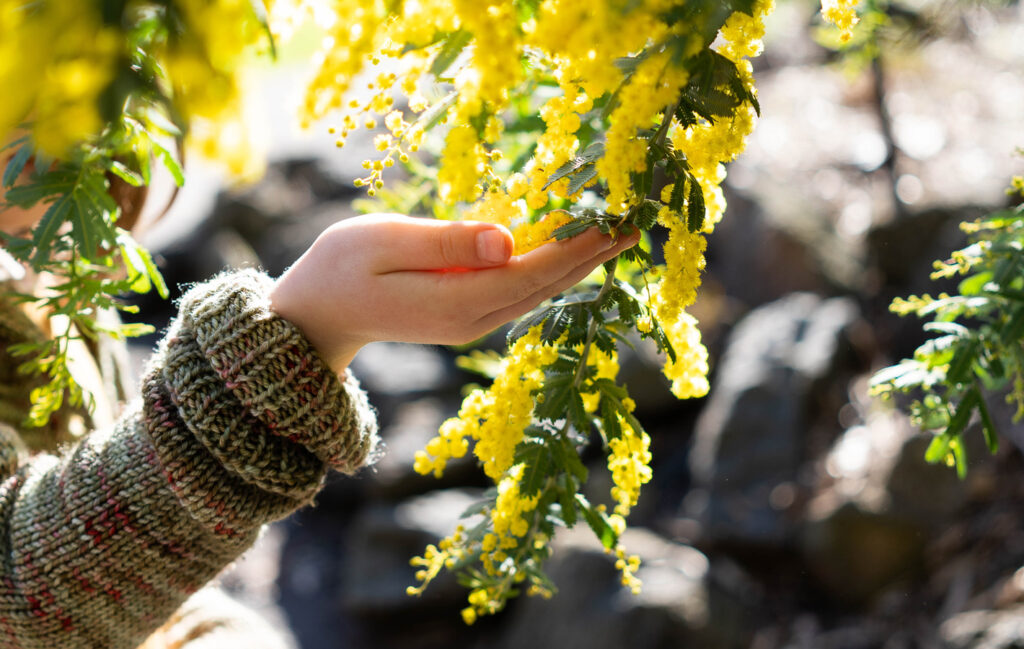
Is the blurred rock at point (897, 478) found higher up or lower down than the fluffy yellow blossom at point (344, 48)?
lower down

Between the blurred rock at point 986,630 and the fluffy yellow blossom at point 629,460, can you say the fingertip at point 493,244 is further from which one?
the blurred rock at point 986,630

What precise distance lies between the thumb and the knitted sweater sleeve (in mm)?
210

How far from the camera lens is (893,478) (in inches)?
123

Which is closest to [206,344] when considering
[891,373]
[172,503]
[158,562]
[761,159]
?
[172,503]

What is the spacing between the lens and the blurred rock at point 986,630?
2.09 m

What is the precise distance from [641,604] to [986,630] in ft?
3.76

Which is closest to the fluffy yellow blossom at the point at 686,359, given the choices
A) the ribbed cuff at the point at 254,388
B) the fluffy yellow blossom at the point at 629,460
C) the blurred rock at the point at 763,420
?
the fluffy yellow blossom at the point at 629,460

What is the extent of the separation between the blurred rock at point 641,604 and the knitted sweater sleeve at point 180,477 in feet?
6.66

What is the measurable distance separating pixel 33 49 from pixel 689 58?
517 mm

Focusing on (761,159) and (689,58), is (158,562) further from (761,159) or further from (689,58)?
(761,159)

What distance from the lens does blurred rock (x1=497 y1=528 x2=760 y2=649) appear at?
2.89 meters

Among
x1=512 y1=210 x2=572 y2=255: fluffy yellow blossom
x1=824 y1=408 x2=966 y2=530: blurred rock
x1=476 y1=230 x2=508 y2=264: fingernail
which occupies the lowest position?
x1=824 y1=408 x2=966 y2=530: blurred rock

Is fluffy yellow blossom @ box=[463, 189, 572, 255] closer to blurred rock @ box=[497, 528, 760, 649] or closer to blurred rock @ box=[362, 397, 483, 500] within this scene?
blurred rock @ box=[497, 528, 760, 649]

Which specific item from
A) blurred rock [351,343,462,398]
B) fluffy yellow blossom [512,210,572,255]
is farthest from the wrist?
blurred rock [351,343,462,398]
